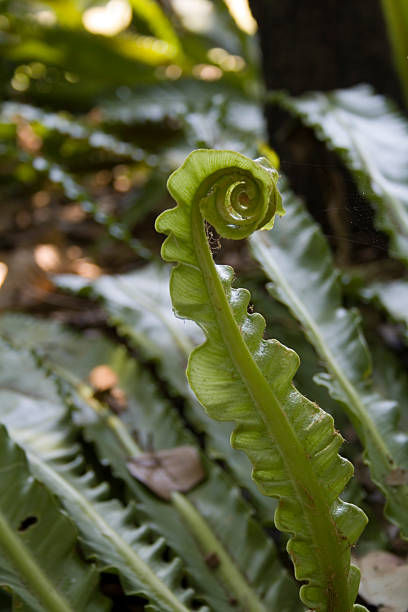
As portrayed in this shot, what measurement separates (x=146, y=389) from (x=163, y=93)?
1.07 m

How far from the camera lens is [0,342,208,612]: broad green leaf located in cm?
62

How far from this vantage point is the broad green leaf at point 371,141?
0.89 metres

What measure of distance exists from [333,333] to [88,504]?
35 cm

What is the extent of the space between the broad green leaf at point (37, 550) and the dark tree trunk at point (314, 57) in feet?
2.61

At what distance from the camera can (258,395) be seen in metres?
0.49

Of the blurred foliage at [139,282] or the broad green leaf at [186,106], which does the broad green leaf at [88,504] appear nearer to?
the blurred foliage at [139,282]

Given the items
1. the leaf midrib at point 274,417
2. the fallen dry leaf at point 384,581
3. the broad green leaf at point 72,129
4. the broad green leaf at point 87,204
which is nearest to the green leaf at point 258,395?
the leaf midrib at point 274,417

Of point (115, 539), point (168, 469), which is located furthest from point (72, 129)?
point (115, 539)

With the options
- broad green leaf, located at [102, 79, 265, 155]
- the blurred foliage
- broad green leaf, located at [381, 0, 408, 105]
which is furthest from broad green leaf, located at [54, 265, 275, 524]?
broad green leaf, located at [381, 0, 408, 105]

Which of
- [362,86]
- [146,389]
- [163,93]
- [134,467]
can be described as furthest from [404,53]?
[134,467]

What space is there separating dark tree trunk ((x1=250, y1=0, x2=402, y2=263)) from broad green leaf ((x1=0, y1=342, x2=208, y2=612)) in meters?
0.67

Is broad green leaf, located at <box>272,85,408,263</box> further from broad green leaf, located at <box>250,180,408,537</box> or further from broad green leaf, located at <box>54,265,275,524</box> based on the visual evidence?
broad green leaf, located at <box>54,265,275,524</box>

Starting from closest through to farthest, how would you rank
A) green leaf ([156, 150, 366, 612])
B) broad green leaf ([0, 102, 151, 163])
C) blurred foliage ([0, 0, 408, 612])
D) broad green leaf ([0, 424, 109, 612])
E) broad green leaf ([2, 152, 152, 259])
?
green leaf ([156, 150, 366, 612]), broad green leaf ([0, 424, 109, 612]), blurred foliage ([0, 0, 408, 612]), broad green leaf ([2, 152, 152, 259]), broad green leaf ([0, 102, 151, 163])

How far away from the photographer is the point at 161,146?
1.76 meters
